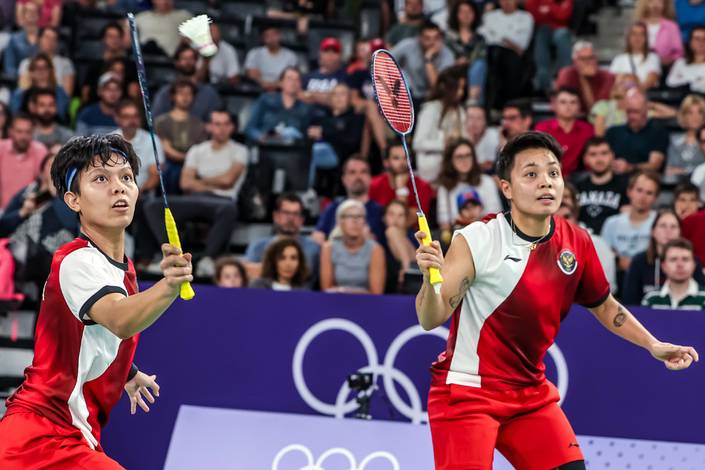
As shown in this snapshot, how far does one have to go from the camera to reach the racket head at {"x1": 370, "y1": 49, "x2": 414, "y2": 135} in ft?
18.5

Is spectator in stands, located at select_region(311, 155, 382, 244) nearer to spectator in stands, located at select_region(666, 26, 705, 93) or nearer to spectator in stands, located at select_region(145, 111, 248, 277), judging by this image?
spectator in stands, located at select_region(145, 111, 248, 277)

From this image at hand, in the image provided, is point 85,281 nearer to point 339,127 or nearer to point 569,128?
point 569,128

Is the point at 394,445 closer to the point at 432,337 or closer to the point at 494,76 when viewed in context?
the point at 432,337

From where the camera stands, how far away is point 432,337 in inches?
312

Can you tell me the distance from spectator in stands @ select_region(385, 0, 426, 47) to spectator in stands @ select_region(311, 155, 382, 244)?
9.72ft

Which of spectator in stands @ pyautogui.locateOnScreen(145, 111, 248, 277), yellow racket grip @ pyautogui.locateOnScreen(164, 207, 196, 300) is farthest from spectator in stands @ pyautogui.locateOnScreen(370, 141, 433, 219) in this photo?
yellow racket grip @ pyautogui.locateOnScreen(164, 207, 196, 300)

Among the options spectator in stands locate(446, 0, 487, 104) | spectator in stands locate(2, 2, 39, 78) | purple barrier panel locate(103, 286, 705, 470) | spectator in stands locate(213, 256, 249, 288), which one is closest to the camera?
purple barrier panel locate(103, 286, 705, 470)

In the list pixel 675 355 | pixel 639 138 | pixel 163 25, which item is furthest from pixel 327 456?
pixel 163 25

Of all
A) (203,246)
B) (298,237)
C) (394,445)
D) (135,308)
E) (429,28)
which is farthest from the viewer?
(429,28)

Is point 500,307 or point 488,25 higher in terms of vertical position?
point 488,25

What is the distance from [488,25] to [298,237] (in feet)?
14.3

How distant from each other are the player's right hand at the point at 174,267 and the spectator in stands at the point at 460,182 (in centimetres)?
637

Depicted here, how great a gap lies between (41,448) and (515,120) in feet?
25.0

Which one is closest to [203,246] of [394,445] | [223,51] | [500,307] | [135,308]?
[223,51]
